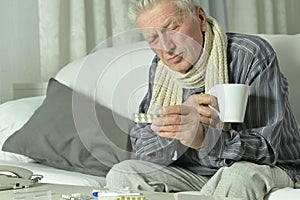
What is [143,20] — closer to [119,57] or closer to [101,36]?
[119,57]

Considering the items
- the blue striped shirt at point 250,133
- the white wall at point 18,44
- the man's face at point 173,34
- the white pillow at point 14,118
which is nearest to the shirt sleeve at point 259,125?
the blue striped shirt at point 250,133

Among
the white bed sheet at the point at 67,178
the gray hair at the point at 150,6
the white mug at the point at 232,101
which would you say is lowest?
the white bed sheet at the point at 67,178

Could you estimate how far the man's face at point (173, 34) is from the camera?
5.77 feet

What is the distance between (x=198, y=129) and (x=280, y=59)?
0.70 metres

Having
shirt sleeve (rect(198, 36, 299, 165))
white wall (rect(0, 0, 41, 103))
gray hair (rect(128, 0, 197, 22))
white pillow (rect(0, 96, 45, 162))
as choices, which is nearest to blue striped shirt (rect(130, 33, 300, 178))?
shirt sleeve (rect(198, 36, 299, 165))

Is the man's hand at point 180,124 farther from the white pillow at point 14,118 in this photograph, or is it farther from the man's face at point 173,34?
the white pillow at point 14,118

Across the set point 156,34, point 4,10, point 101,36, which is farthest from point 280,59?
point 4,10

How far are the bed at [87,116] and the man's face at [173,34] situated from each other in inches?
6.3

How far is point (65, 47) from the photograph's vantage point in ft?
9.14

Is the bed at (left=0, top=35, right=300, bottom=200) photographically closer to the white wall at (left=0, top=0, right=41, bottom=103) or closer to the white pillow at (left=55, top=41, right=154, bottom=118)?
the white pillow at (left=55, top=41, right=154, bottom=118)

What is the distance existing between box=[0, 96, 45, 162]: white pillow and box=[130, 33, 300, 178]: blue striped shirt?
571mm

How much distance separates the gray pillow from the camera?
2018 mm

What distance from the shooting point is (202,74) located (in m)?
1.77

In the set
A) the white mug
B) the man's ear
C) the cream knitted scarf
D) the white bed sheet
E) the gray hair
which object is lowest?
the white bed sheet
